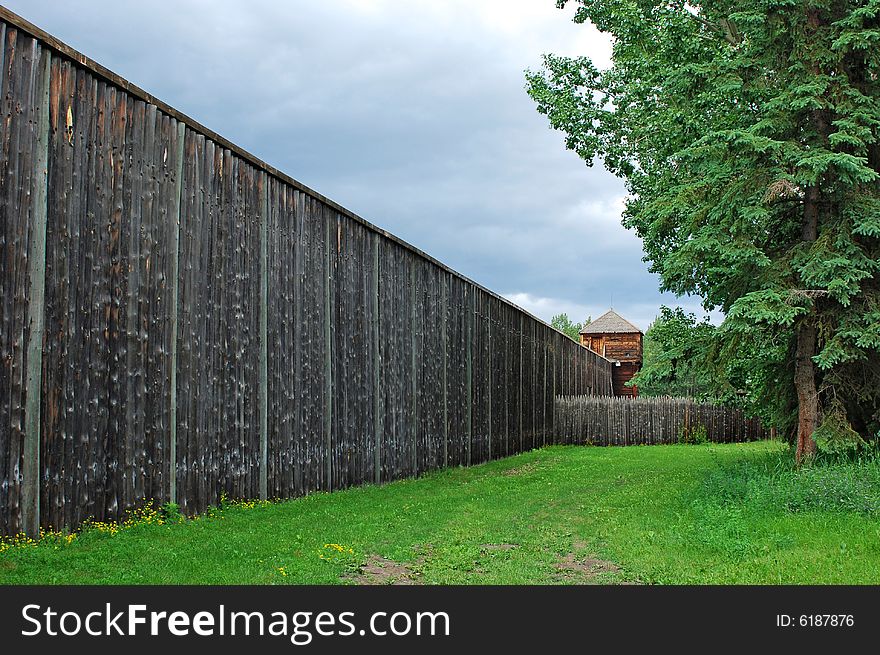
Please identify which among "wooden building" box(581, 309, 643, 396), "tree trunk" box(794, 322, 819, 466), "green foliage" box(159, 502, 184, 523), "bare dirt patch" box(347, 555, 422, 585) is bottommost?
"bare dirt patch" box(347, 555, 422, 585)

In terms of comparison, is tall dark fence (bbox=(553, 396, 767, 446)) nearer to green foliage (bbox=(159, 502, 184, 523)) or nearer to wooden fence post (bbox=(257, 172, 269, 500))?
wooden fence post (bbox=(257, 172, 269, 500))

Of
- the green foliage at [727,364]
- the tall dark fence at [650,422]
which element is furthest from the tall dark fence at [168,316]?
the tall dark fence at [650,422]

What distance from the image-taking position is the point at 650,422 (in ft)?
95.0

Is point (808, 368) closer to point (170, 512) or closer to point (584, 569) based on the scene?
point (584, 569)

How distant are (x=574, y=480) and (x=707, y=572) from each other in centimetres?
800

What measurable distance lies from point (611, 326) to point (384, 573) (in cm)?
4178

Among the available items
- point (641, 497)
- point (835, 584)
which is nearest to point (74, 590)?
point (835, 584)

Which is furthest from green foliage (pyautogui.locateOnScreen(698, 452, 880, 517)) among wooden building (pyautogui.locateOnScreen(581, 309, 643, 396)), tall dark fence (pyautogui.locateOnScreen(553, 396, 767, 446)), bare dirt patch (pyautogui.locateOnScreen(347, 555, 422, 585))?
wooden building (pyautogui.locateOnScreen(581, 309, 643, 396))

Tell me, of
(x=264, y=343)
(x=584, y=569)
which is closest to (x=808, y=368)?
(x=584, y=569)

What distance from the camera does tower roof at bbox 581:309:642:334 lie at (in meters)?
46.6

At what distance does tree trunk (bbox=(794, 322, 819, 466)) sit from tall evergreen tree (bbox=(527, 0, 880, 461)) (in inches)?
0.7

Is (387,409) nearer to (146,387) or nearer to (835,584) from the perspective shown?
(146,387)

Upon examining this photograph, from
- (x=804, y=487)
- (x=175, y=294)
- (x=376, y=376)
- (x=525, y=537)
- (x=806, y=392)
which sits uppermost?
(x=175, y=294)

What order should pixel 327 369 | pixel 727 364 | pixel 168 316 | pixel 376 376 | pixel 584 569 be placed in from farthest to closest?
pixel 376 376
pixel 327 369
pixel 727 364
pixel 168 316
pixel 584 569
